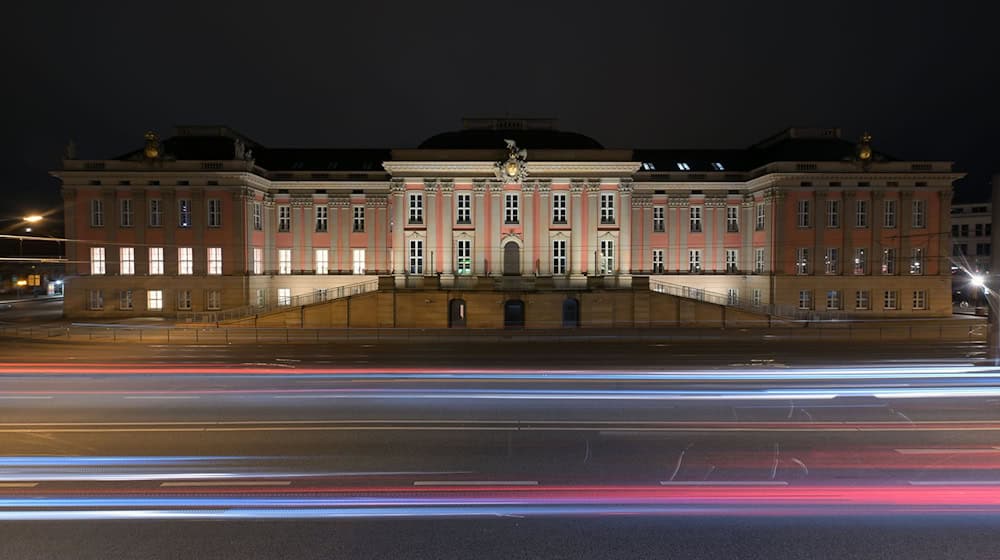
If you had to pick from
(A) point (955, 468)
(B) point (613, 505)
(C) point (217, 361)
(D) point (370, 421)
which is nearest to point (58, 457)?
(D) point (370, 421)

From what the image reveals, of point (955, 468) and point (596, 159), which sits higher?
point (596, 159)

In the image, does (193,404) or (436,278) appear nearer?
(193,404)

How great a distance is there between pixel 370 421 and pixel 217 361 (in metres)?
14.4

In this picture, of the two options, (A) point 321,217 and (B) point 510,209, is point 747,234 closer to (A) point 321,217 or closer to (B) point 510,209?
(B) point 510,209

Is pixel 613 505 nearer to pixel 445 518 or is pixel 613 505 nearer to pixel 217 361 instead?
pixel 445 518

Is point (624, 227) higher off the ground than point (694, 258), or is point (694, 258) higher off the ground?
point (624, 227)

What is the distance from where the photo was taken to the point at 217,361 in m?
26.9

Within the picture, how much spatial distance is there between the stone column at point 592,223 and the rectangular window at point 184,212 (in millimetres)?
34393

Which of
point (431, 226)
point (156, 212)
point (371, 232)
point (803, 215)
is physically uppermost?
point (156, 212)

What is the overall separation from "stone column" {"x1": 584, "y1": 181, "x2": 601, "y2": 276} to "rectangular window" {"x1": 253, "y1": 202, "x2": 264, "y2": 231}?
29.7m

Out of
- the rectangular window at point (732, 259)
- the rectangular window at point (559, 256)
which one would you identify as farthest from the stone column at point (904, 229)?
the rectangular window at point (559, 256)

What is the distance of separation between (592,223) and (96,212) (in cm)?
4270

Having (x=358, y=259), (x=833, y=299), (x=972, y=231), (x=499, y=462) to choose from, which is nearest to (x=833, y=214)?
(x=833, y=299)

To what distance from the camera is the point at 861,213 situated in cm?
5409
